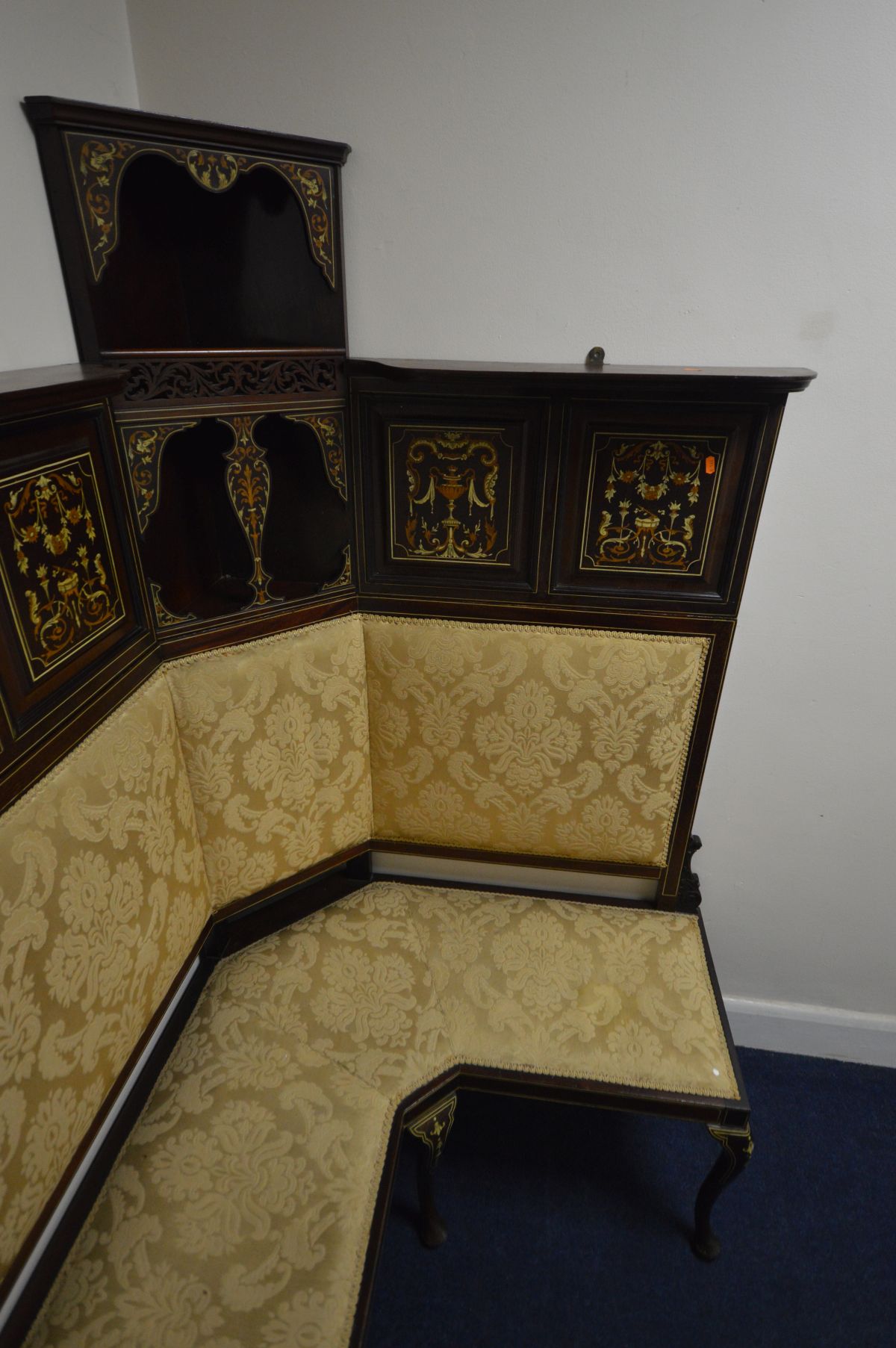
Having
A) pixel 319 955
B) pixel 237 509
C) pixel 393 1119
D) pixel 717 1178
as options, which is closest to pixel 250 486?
pixel 237 509

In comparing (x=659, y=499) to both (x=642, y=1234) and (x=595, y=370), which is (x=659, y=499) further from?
(x=642, y=1234)

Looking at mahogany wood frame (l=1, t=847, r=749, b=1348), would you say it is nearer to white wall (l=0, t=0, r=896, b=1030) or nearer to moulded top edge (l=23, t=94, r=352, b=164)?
white wall (l=0, t=0, r=896, b=1030)

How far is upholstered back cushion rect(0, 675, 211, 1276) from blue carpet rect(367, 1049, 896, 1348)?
0.72 meters

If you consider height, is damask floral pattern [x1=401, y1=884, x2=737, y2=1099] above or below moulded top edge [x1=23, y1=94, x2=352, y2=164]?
below

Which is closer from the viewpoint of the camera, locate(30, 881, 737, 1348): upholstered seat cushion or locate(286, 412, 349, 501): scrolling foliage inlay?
locate(30, 881, 737, 1348): upholstered seat cushion

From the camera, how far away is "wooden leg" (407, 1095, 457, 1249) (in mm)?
1125

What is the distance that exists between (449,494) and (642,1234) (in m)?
1.35

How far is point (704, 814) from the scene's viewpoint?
57.8 inches

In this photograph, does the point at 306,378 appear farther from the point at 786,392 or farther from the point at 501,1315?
the point at 501,1315

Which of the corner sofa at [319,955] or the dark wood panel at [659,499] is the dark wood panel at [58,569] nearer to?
the corner sofa at [319,955]

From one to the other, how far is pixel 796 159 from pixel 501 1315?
1809 mm

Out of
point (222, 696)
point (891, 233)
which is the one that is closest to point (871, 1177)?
point (222, 696)

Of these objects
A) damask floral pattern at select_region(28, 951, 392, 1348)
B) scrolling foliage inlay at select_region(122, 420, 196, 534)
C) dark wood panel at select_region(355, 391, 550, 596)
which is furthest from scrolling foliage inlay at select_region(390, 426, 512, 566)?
damask floral pattern at select_region(28, 951, 392, 1348)

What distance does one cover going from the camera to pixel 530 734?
4.19ft
